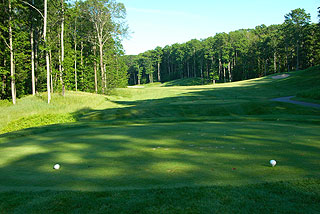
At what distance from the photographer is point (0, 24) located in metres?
23.9

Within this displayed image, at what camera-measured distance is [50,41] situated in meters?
26.0

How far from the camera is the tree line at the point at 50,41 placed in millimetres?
24672

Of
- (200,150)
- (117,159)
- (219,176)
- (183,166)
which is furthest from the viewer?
(200,150)

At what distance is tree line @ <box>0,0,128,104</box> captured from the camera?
2467 centimetres

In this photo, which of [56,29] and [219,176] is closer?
[219,176]

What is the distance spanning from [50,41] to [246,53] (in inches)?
2738

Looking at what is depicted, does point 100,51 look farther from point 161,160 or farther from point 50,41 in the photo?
point 161,160

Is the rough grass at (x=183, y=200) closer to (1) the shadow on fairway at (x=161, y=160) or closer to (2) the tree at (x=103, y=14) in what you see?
(1) the shadow on fairway at (x=161, y=160)

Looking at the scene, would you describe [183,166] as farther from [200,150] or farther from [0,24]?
[0,24]

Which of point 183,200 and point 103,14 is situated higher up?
point 103,14

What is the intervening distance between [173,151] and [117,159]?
1337mm

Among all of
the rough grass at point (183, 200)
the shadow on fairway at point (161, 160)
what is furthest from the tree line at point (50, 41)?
the rough grass at point (183, 200)

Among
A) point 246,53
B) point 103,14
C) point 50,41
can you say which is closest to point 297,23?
point 246,53

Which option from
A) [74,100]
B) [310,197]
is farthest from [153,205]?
[74,100]
